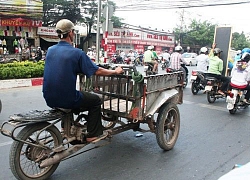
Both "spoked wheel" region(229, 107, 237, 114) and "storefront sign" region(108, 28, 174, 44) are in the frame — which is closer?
"spoked wheel" region(229, 107, 237, 114)

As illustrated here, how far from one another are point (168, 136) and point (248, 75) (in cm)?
353

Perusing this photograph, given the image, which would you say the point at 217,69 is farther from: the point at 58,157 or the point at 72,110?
the point at 58,157

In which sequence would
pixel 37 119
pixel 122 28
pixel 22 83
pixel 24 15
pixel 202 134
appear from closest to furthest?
pixel 37 119 < pixel 202 134 < pixel 22 83 < pixel 24 15 < pixel 122 28

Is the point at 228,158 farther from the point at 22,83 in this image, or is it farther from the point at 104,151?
Answer: the point at 22,83

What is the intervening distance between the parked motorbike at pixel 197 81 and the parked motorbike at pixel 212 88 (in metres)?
0.92

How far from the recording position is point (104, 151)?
4.11 m

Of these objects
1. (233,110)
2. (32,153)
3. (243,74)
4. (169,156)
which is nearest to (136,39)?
(243,74)

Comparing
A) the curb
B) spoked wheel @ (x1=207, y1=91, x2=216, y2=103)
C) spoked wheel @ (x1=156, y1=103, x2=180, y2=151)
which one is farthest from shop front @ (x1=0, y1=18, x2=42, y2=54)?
spoked wheel @ (x1=156, y1=103, x2=180, y2=151)

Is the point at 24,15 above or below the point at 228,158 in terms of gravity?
above

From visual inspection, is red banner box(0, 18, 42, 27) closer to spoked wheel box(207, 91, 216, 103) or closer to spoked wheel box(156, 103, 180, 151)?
spoked wheel box(207, 91, 216, 103)

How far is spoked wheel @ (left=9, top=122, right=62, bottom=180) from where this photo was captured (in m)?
2.82

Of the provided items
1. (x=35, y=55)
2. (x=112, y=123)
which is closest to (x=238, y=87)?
(x=112, y=123)

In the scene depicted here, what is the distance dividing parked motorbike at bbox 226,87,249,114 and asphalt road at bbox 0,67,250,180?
58 cm

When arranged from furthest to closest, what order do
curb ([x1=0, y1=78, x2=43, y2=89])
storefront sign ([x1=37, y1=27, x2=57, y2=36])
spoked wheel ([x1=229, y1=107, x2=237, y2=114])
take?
storefront sign ([x1=37, y1=27, x2=57, y2=36]) < curb ([x1=0, y1=78, x2=43, y2=89]) < spoked wheel ([x1=229, y1=107, x2=237, y2=114])
